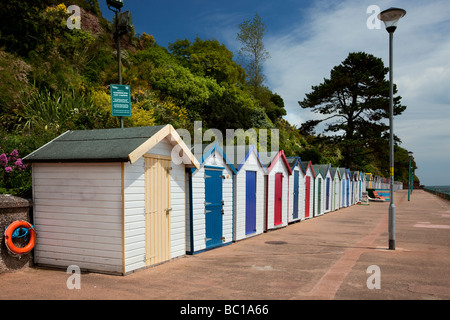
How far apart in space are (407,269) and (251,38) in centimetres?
4113

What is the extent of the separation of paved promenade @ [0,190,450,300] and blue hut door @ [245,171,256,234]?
4.43 feet

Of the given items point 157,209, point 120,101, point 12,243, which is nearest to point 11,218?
point 12,243

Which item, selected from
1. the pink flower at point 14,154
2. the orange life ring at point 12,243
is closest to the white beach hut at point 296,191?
the pink flower at point 14,154

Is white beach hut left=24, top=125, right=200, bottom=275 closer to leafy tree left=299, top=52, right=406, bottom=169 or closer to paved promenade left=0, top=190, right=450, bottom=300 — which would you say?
paved promenade left=0, top=190, right=450, bottom=300

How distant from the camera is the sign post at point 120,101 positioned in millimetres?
10188

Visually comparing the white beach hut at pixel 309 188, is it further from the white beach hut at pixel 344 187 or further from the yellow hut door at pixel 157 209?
the yellow hut door at pixel 157 209

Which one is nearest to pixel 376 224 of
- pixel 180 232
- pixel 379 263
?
pixel 379 263

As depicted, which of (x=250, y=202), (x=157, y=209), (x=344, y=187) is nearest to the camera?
(x=157, y=209)

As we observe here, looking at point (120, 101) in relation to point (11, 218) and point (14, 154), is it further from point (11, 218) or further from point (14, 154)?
point (11, 218)

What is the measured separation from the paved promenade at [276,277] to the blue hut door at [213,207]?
374 mm

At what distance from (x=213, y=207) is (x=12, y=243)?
16.4ft

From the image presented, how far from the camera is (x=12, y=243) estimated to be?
6785 mm

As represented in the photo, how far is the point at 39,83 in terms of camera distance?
18938 millimetres

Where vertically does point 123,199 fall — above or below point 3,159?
below
